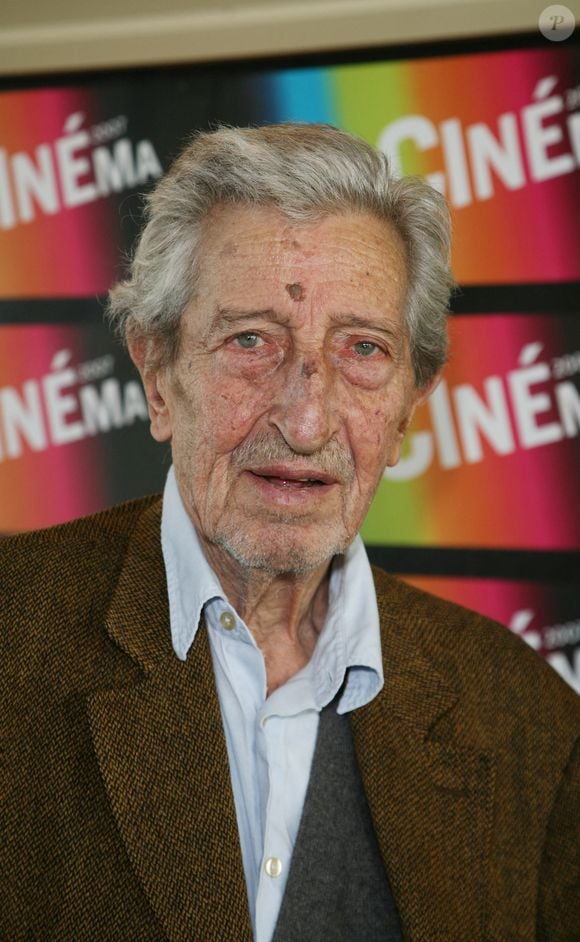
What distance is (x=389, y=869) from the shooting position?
1452 millimetres

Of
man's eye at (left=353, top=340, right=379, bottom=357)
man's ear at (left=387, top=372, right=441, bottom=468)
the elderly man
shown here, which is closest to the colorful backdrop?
Result: man's ear at (left=387, top=372, right=441, bottom=468)

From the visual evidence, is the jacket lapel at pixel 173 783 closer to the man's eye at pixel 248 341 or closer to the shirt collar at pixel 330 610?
the shirt collar at pixel 330 610

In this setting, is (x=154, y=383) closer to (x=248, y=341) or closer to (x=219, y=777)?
(x=248, y=341)

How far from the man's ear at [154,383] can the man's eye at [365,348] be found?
0.26 meters

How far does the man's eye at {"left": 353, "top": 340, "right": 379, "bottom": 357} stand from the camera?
58.3 inches

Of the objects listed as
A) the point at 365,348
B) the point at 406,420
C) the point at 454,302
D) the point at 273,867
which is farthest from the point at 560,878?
the point at 454,302

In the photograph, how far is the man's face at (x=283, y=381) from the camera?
1.41m

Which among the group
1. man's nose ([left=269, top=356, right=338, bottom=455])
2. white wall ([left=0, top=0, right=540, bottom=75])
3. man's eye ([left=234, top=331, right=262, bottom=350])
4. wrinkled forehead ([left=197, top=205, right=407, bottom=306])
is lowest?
man's nose ([left=269, top=356, right=338, bottom=455])

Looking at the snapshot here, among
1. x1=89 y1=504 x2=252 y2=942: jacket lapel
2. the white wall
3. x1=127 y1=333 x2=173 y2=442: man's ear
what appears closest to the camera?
x1=89 y1=504 x2=252 y2=942: jacket lapel

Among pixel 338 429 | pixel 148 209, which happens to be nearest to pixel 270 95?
pixel 148 209

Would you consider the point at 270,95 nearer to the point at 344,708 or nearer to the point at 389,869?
the point at 344,708

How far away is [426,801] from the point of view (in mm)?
1519

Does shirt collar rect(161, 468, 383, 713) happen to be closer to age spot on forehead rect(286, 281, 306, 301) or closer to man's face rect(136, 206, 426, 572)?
man's face rect(136, 206, 426, 572)

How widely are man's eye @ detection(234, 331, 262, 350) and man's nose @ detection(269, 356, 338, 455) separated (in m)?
0.06
